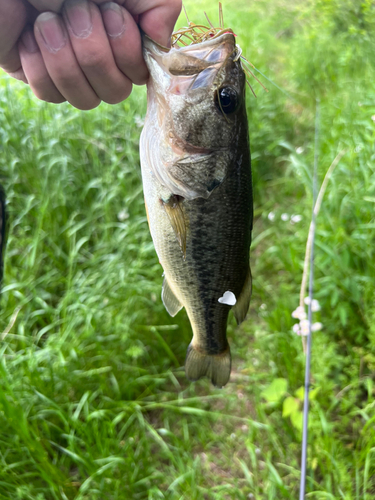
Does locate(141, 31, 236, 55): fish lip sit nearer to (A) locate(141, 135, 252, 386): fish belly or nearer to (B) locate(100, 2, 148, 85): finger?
(B) locate(100, 2, 148, 85): finger

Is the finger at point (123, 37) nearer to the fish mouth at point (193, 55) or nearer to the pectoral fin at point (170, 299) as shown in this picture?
the fish mouth at point (193, 55)

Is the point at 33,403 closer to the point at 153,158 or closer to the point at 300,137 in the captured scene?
the point at 153,158

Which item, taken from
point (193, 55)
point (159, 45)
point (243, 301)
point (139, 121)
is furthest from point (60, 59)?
point (139, 121)

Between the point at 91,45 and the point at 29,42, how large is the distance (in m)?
0.22

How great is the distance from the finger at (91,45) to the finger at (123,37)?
0.06 feet

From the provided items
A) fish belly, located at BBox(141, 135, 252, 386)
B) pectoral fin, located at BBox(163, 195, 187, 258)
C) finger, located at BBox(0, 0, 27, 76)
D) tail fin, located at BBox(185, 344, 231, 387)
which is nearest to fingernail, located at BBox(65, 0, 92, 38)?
finger, located at BBox(0, 0, 27, 76)

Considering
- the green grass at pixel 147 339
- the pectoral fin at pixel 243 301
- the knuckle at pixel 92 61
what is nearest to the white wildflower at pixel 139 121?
the green grass at pixel 147 339

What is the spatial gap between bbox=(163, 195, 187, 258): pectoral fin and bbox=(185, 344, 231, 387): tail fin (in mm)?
564

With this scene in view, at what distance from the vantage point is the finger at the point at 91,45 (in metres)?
1.07

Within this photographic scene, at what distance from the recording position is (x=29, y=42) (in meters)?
1.15

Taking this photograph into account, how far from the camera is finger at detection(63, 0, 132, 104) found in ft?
3.50

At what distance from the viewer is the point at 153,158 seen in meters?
1.20

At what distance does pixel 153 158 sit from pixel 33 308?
2.18 m

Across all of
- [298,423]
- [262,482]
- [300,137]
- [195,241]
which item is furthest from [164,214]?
[300,137]
